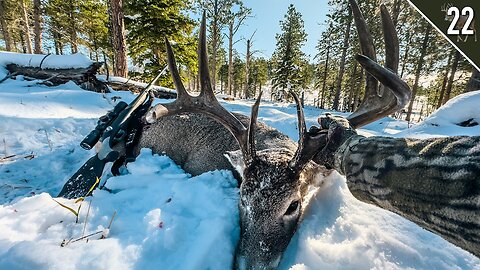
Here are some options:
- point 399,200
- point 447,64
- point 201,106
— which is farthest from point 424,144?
point 447,64

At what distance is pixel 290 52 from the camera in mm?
34625

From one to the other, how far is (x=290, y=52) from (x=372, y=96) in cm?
3402

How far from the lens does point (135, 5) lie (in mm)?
15859

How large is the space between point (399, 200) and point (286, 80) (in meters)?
36.1

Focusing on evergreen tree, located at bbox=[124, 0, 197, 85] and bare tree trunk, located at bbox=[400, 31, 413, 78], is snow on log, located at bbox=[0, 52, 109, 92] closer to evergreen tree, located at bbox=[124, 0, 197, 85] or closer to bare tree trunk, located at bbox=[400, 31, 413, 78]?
evergreen tree, located at bbox=[124, 0, 197, 85]

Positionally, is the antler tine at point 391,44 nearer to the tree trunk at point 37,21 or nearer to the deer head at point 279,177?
the deer head at point 279,177

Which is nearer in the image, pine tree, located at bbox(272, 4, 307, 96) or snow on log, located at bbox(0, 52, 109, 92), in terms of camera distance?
snow on log, located at bbox(0, 52, 109, 92)

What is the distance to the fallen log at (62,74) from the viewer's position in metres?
7.58

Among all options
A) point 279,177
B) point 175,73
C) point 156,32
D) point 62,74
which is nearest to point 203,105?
point 175,73

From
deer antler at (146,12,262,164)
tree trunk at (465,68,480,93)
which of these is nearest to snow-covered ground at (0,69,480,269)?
deer antler at (146,12,262,164)

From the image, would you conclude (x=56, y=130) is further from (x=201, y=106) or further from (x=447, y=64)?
(x=447, y=64)

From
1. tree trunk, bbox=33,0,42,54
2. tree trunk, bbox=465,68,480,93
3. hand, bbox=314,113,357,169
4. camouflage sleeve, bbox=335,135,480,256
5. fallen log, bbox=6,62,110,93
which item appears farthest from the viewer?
tree trunk, bbox=33,0,42,54

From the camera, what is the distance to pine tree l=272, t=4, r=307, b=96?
3381 centimetres

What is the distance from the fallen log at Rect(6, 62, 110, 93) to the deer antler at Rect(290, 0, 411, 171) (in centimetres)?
703
